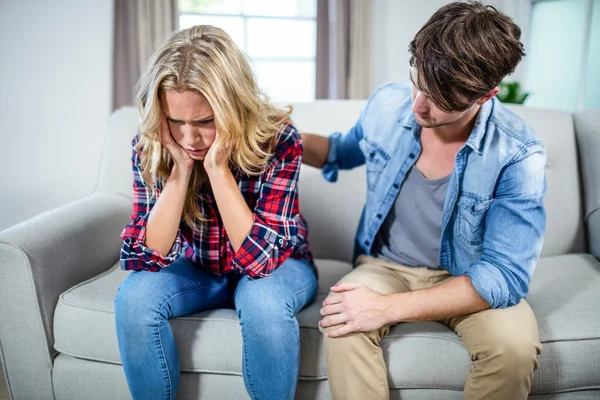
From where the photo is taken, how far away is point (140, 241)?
130cm

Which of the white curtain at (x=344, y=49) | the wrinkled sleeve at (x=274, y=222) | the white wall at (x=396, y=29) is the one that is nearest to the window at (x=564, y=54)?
the white wall at (x=396, y=29)

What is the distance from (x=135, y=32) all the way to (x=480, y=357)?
8.25ft

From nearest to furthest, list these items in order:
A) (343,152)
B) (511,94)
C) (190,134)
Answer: (190,134) < (343,152) < (511,94)

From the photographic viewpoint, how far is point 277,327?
3.99 feet

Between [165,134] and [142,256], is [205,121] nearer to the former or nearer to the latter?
[165,134]

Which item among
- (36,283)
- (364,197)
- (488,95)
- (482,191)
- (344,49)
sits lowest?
(36,283)

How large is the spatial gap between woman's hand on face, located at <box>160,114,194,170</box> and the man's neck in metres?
0.59

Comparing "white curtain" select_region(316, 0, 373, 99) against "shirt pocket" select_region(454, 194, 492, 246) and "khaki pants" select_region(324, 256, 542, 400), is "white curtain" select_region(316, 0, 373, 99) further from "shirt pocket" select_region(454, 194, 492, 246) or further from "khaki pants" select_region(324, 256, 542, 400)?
"khaki pants" select_region(324, 256, 542, 400)

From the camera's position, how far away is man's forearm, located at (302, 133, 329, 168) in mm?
1569

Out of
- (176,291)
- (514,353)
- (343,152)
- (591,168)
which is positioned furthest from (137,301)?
(591,168)

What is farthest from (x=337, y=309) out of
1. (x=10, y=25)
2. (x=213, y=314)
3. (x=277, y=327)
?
(x=10, y=25)

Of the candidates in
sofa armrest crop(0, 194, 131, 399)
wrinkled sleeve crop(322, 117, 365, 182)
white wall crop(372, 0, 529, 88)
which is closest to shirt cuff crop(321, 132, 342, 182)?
wrinkled sleeve crop(322, 117, 365, 182)

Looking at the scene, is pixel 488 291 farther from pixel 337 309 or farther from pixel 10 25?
pixel 10 25

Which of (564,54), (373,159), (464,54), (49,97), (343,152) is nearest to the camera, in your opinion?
(464,54)
